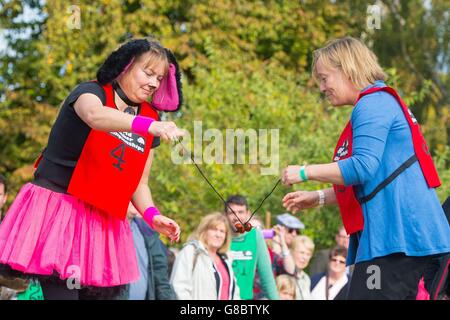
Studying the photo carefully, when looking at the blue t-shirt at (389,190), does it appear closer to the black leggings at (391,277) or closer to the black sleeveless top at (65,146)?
the black leggings at (391,277)

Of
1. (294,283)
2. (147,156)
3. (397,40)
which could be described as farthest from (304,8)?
(147,156)

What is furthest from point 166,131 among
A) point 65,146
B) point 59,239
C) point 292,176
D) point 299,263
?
point 299,263

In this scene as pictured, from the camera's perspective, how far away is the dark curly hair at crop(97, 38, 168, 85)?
448 centimetres

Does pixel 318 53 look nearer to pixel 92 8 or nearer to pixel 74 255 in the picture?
pixel 74 255

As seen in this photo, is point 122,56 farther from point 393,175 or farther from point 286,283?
point 286,283

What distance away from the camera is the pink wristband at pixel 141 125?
3.96 meters

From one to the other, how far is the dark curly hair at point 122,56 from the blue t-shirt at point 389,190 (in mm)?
1136

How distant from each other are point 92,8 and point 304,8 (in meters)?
5.45

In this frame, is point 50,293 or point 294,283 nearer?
point 50,293

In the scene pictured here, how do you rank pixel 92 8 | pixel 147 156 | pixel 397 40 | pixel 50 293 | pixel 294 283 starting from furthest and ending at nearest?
pixel 397 40, pixel 92 8, pixel 294 283, pixel 147 156, pixel 50 293

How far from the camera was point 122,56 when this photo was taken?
14.7 ft

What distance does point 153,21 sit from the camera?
1945 centimetres

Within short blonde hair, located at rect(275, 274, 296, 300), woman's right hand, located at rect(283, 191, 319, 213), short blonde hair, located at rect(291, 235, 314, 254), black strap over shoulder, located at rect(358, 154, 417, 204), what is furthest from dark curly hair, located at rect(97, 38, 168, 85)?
short blonde hair, located at rect(291, 235, 314, 254)

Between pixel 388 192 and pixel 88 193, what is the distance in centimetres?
142
